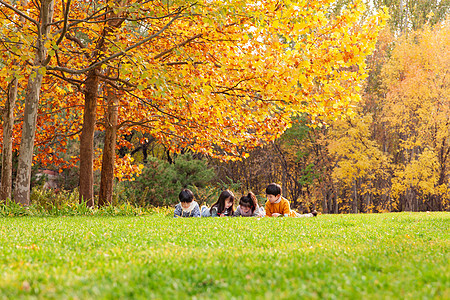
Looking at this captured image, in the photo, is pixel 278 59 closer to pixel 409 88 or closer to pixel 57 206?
pixel 57 206

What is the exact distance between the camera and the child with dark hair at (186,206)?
1083 cm

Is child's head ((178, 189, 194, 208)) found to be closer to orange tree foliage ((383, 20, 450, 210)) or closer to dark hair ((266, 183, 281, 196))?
dark hair ((266, 183, 281, 196))

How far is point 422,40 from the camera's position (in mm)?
26109

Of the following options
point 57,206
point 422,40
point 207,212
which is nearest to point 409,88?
point 422,40

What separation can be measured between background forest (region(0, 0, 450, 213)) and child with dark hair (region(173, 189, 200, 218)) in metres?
2.67

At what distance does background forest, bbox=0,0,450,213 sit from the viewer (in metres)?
15.9

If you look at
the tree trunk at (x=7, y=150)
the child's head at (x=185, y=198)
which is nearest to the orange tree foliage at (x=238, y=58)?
the tree trunk at (x=7, y=150)

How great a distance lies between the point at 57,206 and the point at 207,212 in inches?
174

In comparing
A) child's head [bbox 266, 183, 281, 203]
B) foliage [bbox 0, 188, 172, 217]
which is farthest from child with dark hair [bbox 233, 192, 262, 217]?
foliage [bbox 0, 188, 172, 217]

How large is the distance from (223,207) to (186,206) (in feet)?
3.90

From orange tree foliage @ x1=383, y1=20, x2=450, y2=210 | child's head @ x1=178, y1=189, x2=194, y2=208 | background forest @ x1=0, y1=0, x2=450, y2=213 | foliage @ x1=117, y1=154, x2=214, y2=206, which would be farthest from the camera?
orange tree foliage @ x1=383, y1=20, x2=450, y2=210

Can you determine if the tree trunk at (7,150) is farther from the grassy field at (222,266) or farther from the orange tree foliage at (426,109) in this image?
the orange tree foliage at (426,109)

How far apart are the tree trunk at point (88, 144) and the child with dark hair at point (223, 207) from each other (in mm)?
3750

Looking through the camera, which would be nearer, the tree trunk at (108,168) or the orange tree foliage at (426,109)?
the tree trunk at (108,168)
